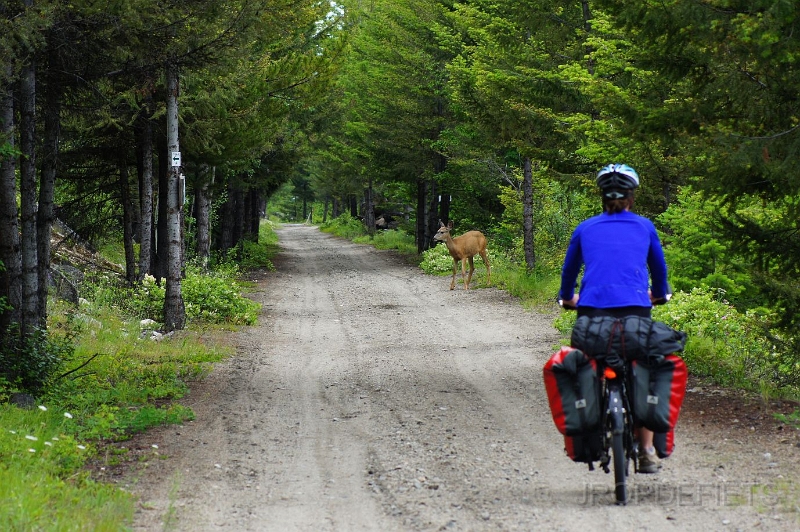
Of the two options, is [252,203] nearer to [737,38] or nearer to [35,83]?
[35,83]

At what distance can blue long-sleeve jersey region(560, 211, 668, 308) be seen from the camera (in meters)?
6.14

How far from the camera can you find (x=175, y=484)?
684cm

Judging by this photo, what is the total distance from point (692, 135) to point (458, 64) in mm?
17732

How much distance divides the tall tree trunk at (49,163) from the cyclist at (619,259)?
25.0 ft

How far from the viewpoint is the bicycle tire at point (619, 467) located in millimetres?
A: 5877

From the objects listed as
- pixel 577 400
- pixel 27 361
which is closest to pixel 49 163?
pixel 27 361

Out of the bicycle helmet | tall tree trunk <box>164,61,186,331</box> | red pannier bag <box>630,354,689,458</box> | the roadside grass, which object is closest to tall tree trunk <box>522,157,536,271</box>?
the roadside grass

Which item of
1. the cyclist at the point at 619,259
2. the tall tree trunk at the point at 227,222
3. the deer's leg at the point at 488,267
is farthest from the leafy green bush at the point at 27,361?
the tall tree trunk at the point at 227,222

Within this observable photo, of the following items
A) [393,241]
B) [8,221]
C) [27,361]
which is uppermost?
[8,221]

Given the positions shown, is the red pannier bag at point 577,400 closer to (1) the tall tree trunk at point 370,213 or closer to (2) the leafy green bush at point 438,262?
(2) the leafy green bush at point 438,262

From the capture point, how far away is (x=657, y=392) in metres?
5.95

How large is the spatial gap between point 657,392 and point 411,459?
2.54 meters

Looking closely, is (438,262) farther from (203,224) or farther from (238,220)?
(238,220)

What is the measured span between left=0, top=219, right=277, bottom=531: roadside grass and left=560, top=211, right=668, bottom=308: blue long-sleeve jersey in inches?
138
